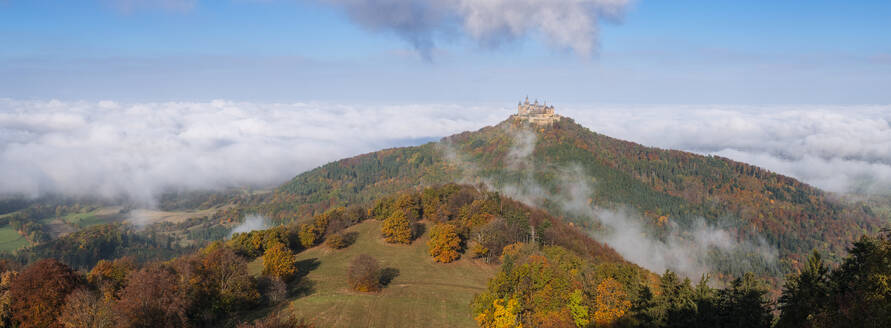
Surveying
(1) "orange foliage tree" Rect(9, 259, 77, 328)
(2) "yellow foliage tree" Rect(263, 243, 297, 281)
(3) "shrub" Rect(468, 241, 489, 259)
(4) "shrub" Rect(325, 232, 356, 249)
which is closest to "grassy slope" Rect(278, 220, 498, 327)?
(4) "shrub" Rect(325, 232, 356, 249)

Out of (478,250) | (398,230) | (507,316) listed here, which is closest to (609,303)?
(507,316)

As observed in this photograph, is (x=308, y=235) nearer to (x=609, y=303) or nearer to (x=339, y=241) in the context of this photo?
(x=339, y=241)

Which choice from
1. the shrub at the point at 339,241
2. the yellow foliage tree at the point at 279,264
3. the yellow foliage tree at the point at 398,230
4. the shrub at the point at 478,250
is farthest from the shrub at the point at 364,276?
the yellow foliage tree at the point at 398,230

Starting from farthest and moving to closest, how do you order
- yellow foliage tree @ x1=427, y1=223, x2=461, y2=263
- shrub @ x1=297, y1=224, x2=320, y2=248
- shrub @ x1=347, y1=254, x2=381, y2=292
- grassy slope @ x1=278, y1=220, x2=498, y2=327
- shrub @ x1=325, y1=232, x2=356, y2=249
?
shrub @ x1=297, y1=224, x2=320, y2=248 → shrub @ x1=325, y1=232, x2=356, y2=249 → yellow foliage tree @ x1=427, y1=223, x2=461, y2=263 → shrub @ x1=347, y1=254, x2=381, y2=292 → grassy slope @ x1=278, y1=220, x2=498, y2=327

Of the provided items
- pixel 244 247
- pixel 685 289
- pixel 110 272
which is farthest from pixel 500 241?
pixel 110 272

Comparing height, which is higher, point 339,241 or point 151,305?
point 151,305

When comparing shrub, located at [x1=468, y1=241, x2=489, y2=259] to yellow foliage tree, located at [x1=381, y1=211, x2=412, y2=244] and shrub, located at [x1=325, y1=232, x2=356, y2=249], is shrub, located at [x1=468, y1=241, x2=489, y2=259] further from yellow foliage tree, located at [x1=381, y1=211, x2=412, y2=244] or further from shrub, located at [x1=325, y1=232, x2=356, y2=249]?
shrub, located at [x1=325, y1=232, x2=356, y2=249]

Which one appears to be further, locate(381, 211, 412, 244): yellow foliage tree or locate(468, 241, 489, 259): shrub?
locate(381, 211, 412, 244): yellow foliage tree
